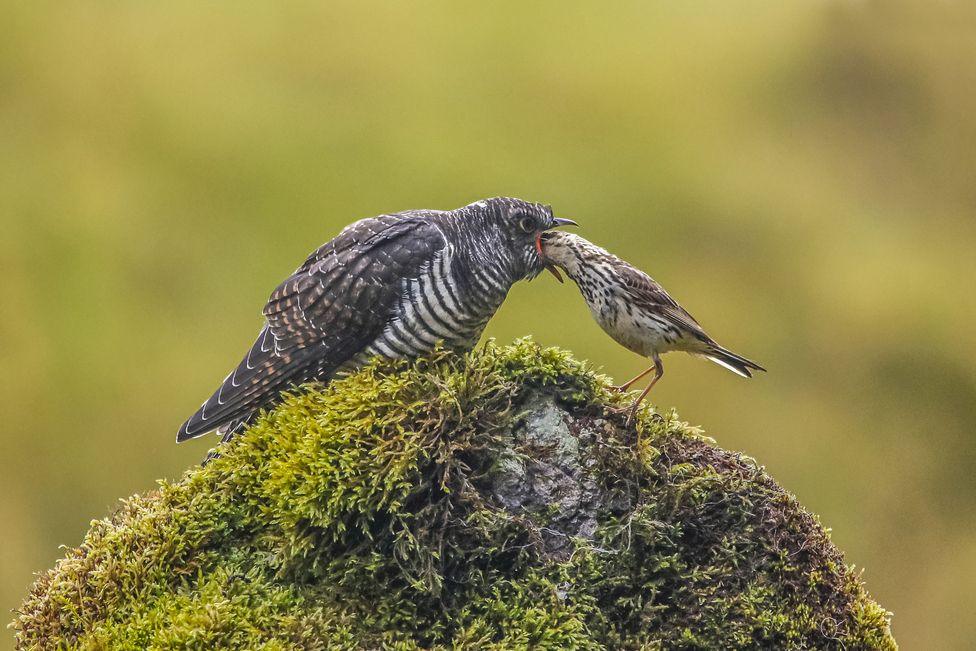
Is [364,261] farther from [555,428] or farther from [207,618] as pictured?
[207,618]

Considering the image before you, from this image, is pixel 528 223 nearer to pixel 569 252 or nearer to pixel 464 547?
pixel 569 252

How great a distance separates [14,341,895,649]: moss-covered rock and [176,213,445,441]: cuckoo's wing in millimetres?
447

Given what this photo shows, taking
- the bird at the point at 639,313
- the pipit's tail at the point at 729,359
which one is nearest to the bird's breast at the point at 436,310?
the bird at the point at 639,313

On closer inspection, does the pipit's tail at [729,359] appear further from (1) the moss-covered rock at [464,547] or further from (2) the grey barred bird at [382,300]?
(2) the grey barred bird at [382,300]

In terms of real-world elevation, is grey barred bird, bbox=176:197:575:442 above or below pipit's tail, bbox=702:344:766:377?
above

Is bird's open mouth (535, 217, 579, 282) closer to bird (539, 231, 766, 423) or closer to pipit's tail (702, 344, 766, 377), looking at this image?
bird (539, 231, 766, 423)

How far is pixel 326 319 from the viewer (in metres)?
3.79

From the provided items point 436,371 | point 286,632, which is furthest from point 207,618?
point 436,371

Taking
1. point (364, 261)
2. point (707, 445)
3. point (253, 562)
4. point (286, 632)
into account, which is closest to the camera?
point (286, 632)

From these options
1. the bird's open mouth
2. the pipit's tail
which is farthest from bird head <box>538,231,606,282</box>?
the pipit's tail

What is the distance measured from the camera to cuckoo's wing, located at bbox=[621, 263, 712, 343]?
359 centimetres

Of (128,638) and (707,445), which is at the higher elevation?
(707,445)

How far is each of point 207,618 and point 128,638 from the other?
299 millimetres

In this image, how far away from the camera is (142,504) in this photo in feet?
11.5
